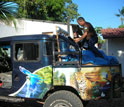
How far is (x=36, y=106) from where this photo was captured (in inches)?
240

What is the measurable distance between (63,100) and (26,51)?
1.47m

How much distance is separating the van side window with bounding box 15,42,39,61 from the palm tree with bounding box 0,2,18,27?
1834 millimetres

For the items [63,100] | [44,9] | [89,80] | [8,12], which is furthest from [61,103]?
[44,9]

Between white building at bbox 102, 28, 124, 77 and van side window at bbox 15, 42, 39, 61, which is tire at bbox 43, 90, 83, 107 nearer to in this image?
van side window at bbox 15, 42, 39, 61

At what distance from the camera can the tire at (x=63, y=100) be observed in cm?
395

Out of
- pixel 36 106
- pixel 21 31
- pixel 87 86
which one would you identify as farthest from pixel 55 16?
pixel 87 86

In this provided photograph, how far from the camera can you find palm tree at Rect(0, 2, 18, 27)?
5883mm

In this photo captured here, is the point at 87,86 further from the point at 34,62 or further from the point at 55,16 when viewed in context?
the point at 55,16

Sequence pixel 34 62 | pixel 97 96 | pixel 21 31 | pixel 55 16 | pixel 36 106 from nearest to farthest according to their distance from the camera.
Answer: pixel 97 96
pixel 34 62
pixel 36 106
pixel 21 31
pixel 55 16

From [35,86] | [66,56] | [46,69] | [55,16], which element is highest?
[55,16]

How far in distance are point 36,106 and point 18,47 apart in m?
→ 2.62

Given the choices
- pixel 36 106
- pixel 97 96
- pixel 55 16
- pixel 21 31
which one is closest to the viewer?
pixel 97 96

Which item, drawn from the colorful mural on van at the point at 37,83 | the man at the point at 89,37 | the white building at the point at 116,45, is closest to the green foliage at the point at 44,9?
the white building at the point at 116,45

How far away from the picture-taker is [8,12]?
5992mm
